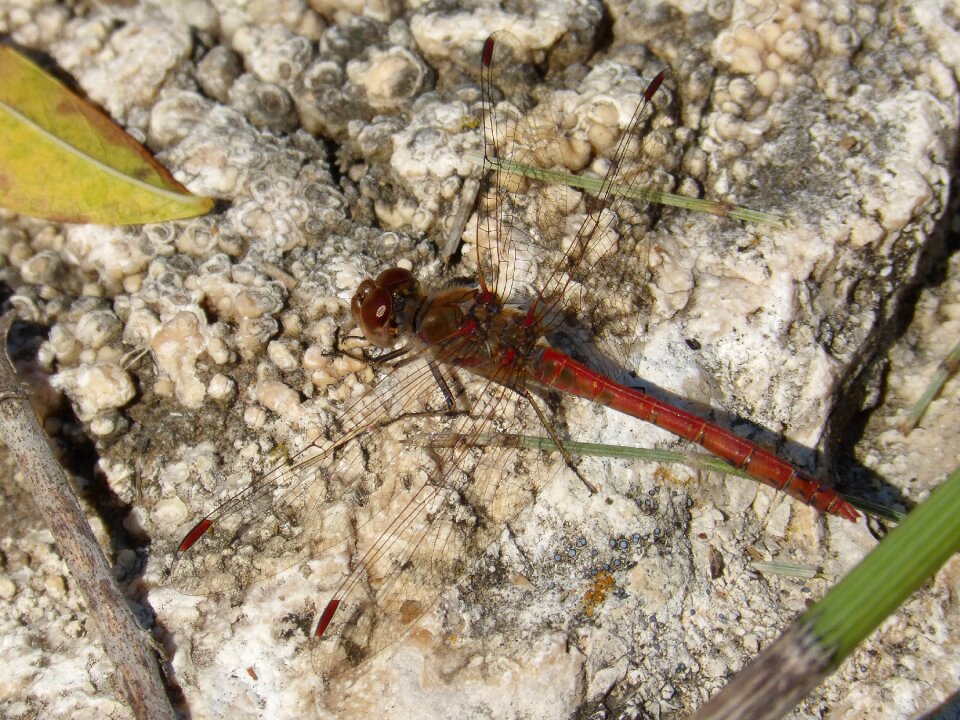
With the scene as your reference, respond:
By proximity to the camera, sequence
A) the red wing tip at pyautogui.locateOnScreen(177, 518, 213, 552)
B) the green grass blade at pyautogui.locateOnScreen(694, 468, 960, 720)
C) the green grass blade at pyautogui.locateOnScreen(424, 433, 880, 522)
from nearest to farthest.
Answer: the green grass blade at pyautogui.locateOnScreen(694, 468, 960, 720) → the red wing tip at pyautogui.locateOnScreen(177, 518, 213, 552) → the green grass blade at pyautogui.locateOnScreen(424, 433, 880, 522)

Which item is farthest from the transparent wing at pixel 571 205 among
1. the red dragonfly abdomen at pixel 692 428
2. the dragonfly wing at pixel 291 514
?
the dragonfly wing at pixel 291 514

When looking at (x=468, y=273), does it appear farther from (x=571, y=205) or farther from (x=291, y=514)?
(x=291, y=514)

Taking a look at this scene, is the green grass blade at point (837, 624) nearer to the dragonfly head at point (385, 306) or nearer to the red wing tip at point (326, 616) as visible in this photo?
the red wing tip at point (326, 616)

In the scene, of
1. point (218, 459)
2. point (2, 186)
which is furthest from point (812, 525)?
point (2, 186)

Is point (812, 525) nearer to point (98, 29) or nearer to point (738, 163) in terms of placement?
point (738, 163)

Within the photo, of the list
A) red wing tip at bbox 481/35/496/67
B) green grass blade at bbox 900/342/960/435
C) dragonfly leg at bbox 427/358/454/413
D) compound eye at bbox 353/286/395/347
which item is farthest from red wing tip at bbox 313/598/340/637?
green grass blade at bbox 900/342/960/435

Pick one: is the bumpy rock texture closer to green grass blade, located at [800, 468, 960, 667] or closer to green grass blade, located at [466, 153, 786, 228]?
green grass blade, located at [466, 153, 786, 228]

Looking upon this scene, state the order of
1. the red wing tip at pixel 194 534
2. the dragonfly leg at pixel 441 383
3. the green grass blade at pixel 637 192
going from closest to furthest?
the red wing tip at pixel 194 534 < the dragonfly leg at pixel 441 383 < the green grass blade at pixel 637 192
